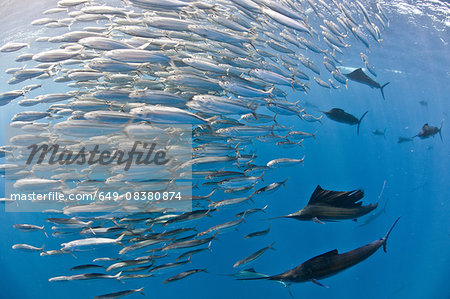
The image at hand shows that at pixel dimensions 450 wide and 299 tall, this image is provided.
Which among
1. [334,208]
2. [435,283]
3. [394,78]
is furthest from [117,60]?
[394,78]

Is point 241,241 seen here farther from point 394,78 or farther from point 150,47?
point 394,78

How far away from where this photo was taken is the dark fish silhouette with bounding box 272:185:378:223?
357 centimetres

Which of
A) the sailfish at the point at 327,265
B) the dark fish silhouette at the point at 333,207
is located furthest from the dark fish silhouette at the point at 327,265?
the dark fish silhouette at the point at 333,207

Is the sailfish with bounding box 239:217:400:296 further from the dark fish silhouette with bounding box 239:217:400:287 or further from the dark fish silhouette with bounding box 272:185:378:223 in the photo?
the dark fish silhouette with bounding box 272:185:378:223

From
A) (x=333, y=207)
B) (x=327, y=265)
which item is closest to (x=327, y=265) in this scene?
(x=327, y=265)

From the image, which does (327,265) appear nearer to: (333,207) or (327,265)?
(327,265)

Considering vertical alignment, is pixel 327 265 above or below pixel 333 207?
below

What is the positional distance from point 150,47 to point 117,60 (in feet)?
3.42

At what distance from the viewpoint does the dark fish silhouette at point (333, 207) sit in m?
3.57

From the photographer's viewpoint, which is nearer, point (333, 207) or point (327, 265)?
point (327, 265)

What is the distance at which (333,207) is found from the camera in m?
3.61

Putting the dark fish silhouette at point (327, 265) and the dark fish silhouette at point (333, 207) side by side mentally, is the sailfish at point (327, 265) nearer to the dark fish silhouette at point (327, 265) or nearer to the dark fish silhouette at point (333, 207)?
the dark fish silhouette at point (327, 265)

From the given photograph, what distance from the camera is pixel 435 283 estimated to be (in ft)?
60.4

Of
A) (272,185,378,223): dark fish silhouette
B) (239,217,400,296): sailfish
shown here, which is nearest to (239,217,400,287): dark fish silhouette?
(239,217,400,296): sailfish
